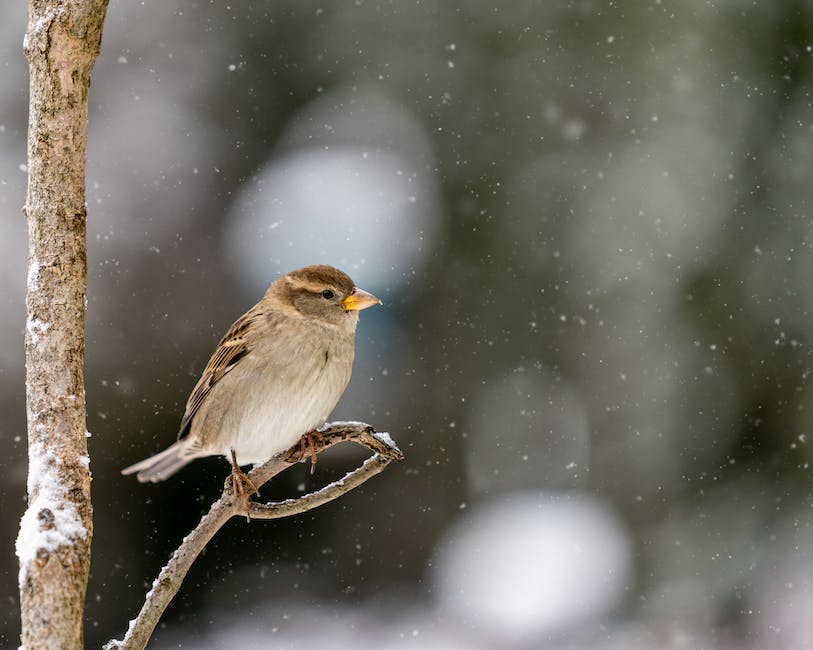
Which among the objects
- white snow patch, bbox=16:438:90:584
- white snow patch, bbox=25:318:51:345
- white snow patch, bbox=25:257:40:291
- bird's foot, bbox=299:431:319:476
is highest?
white snow patch, bbox=25:257:40:291

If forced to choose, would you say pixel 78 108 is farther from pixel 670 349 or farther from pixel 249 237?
pixel 670 349

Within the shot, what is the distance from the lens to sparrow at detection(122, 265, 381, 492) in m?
1.72

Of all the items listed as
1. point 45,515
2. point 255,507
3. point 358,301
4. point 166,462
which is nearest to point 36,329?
point 45,515

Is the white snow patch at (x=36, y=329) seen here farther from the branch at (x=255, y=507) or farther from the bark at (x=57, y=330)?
the branch at (x=255, y=507)

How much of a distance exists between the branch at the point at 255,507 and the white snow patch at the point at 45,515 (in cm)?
13

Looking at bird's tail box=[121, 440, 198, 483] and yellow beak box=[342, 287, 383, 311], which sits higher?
yellow beak box=[342, 287, 383, 311]

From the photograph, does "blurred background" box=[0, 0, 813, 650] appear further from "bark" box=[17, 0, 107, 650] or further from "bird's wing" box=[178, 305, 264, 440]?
"bark" box=[17, 0, 107, 650]

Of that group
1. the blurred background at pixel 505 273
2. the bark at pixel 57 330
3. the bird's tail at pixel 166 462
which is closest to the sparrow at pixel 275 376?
the bird's tail at pixel 166 462

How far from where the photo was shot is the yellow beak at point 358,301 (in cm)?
183

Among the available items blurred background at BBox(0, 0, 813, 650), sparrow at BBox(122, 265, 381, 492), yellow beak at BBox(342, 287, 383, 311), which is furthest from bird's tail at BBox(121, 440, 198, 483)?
blurred background at BBox(0, 0, 813, 650)

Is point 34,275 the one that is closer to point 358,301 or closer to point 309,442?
point 309,442

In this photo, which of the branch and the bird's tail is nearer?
the branch

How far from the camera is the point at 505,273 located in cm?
493

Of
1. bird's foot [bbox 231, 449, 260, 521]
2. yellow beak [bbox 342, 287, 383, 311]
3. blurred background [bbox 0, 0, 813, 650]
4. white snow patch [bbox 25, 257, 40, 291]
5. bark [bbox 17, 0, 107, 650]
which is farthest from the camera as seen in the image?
blurred background [bbox 0, 0, 813, 650]
